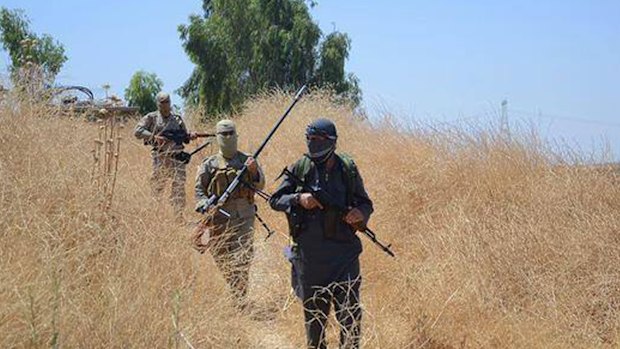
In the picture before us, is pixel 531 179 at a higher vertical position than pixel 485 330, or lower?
higher

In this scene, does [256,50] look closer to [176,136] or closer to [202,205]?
[176,136]

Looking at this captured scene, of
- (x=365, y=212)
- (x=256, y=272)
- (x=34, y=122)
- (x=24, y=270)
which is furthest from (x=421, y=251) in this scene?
(x=24, y=270)

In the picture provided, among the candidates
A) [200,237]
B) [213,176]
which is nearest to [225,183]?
[213,176]

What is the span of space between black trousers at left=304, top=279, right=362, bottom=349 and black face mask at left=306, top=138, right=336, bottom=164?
774mm

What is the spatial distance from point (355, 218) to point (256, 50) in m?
19.8

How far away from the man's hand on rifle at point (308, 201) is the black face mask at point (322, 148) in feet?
0.84

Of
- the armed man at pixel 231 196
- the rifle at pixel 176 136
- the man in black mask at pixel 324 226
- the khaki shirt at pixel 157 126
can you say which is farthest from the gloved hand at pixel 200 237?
the rifle at pixel 176 136

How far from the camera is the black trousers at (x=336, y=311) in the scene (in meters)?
4.19

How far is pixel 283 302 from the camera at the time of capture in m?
5.48

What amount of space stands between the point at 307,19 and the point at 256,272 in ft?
60.0

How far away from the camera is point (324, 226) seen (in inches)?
173

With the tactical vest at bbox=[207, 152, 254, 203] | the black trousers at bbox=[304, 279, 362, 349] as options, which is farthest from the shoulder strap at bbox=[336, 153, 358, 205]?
the tactical vest at bbox=[207, 152, 254, 203]

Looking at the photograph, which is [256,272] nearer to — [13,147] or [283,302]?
[283,302]

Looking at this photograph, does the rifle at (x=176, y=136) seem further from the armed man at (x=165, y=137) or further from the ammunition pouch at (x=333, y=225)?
the ammunition pouch at (x=333, y=225)
